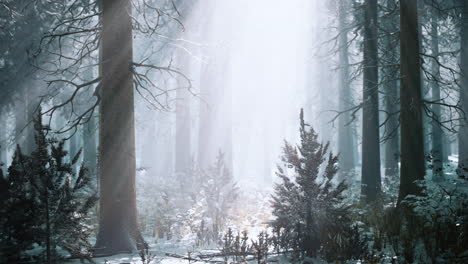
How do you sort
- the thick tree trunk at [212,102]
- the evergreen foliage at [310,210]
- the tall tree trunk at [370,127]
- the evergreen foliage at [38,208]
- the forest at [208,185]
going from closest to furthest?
1. the evergreen foliage at [38,208]
2. the forest at [208,185]
3. the evergreen foliage at [310,210]
4. the tall tree trunk at [370,127]
5. the thick tree trunk at [212,102]

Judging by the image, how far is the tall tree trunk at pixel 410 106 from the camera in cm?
878

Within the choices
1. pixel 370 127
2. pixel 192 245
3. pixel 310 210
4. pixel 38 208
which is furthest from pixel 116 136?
pixel 370 127

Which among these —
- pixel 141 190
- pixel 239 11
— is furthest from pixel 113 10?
pixel 239 11

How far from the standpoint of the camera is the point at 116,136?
284 inches

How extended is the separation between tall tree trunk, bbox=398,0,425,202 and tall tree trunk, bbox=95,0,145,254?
18.8 ft

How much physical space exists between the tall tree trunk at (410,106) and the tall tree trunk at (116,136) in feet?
18.8

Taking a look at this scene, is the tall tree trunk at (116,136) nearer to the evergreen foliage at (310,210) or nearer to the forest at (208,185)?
the forest at (208,185)

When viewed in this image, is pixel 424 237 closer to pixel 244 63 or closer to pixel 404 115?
pixel 404 115

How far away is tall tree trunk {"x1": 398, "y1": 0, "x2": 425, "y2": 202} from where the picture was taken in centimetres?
878

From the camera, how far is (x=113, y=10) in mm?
7230

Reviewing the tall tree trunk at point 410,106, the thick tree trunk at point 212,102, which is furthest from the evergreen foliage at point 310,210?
the thick tree trunk at point 212,102

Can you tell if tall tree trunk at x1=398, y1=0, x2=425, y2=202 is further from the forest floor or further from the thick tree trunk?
the thick tree trunk

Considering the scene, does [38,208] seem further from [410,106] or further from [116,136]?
[410,106]

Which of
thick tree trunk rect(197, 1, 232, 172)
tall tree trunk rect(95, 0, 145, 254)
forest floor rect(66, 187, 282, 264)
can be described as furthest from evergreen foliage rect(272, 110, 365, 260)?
thick tree trunk rect(197, 1, 232, 172)
